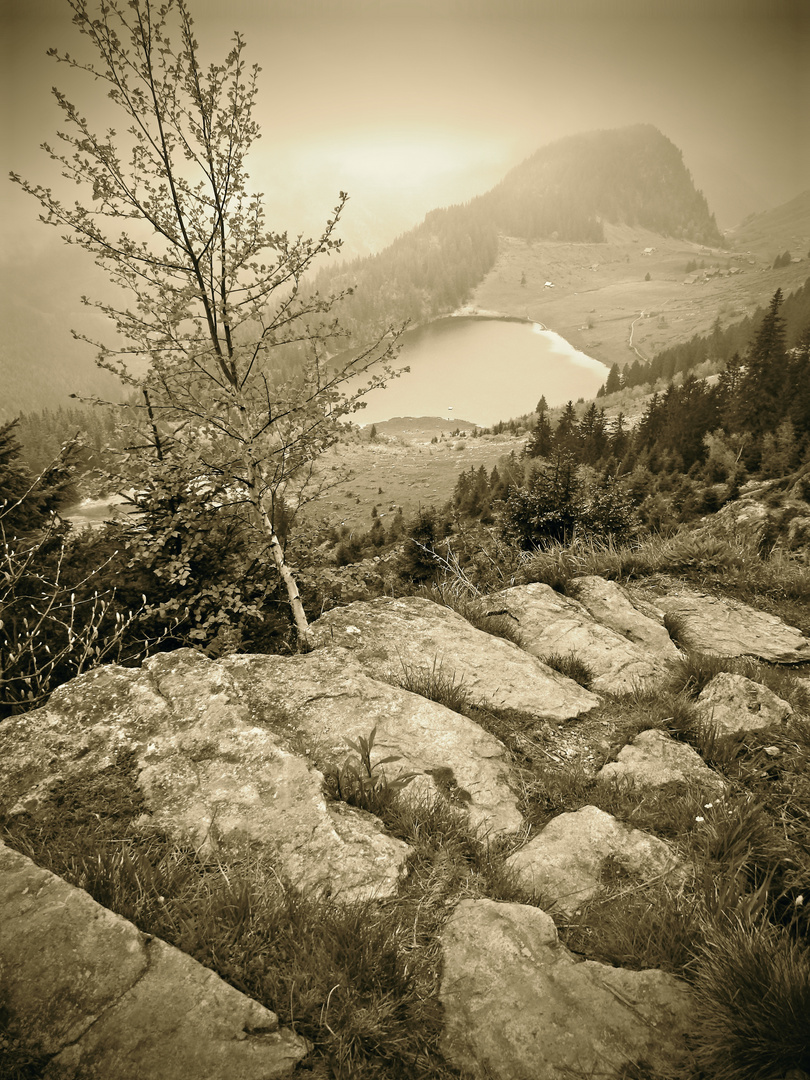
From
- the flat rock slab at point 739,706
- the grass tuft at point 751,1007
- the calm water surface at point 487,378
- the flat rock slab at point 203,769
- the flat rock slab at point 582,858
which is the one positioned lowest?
the flat rock slab at point 739,706

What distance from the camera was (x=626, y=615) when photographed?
18.6 ft

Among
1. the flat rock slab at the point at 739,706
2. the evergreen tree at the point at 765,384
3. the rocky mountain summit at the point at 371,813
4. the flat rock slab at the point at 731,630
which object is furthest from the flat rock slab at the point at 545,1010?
the evergreen tree at the point at 765,384

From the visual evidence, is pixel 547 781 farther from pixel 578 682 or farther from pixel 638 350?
pixel 638 350

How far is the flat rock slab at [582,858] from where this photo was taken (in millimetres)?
2316

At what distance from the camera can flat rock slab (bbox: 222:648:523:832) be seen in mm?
2943

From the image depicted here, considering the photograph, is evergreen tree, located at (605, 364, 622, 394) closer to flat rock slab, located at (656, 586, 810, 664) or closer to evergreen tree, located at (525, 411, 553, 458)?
evergreen tree, located at (525, 411, 553, 458)

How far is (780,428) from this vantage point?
2877 centimetres

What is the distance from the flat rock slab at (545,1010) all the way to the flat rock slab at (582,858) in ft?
1.05

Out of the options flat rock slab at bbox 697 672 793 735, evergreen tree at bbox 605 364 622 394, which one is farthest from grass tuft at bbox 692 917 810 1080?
evergreen tree at bbox 605 364 622 394

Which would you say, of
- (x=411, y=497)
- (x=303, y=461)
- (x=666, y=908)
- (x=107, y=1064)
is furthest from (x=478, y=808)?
(x=411, y=497)

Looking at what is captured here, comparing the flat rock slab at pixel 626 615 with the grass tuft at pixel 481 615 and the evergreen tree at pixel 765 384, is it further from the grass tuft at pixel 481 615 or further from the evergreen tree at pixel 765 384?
the evergreen tree at pixel 765 384

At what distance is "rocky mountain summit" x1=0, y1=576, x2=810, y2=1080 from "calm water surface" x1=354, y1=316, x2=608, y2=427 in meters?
78.5

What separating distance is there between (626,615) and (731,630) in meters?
1.14

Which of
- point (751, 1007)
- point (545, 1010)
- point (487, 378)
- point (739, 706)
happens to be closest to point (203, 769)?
point (545, 1010)
